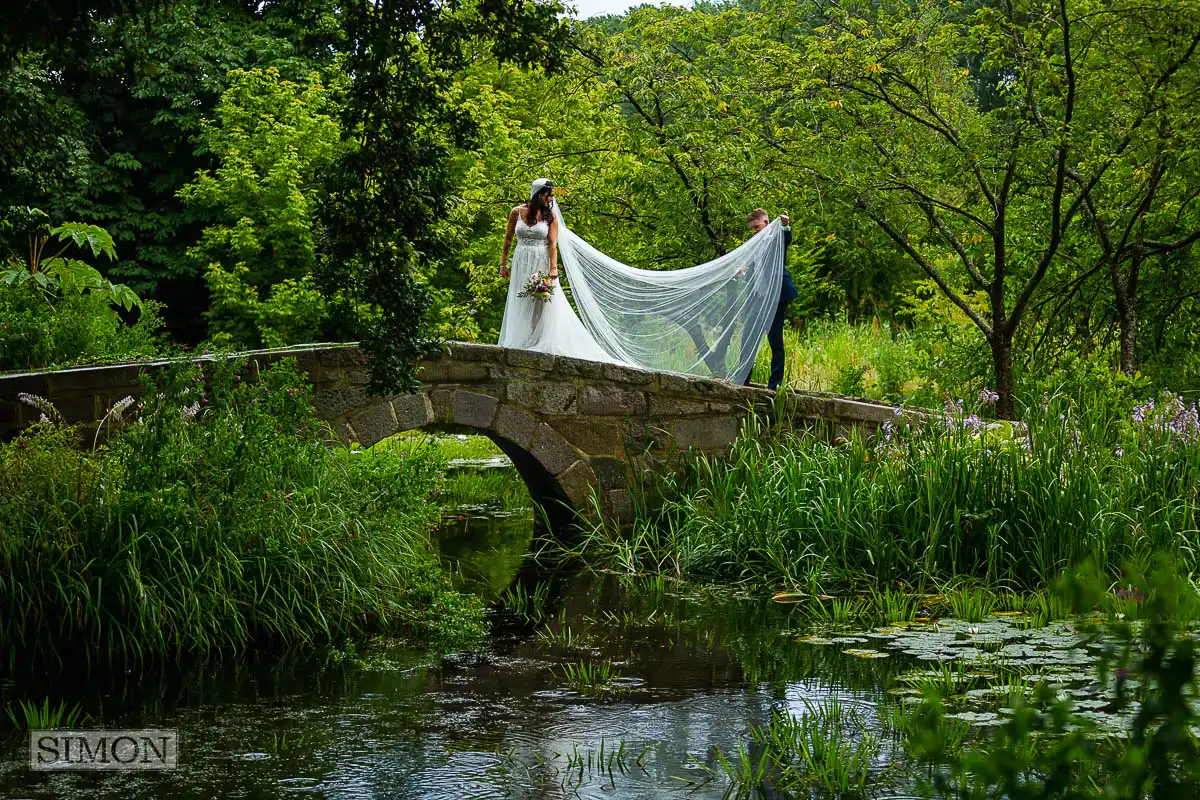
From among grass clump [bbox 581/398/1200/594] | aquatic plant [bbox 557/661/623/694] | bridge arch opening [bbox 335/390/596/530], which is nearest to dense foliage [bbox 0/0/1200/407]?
bridge arch opening [bbox 335/390/596/530]

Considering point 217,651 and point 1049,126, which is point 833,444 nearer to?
point 1049,126

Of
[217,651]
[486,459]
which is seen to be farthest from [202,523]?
[486,459]

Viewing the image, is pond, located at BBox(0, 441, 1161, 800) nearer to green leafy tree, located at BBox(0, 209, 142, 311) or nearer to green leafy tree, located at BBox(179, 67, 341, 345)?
green leafy tree, located at BBox(0, 209, 142, 311)

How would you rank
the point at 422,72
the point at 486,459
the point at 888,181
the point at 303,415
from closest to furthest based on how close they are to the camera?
Answer: the point at 422,72, the point at 303,415, the point at 888,181, the point at 486,459

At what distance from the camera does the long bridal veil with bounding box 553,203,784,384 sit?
10422 mm

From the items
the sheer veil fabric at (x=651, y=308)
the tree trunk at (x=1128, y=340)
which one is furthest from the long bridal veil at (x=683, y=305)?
the tree trunk at (x=1128, y=340)

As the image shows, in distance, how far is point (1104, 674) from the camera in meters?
1.91

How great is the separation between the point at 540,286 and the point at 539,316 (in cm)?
28

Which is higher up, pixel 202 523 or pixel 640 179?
pixel 640 179

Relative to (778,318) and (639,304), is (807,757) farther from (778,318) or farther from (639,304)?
(778,318)

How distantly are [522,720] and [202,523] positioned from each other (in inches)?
89.2

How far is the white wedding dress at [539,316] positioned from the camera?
10.3 metres

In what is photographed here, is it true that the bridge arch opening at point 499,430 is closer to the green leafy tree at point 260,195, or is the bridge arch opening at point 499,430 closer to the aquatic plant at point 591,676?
the aquatic plant at point 591,676

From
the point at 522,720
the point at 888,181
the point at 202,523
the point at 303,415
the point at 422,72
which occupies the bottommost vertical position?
the point at 522,720
